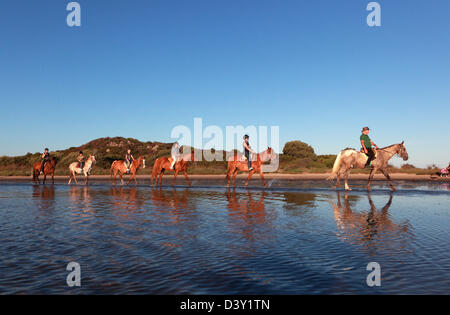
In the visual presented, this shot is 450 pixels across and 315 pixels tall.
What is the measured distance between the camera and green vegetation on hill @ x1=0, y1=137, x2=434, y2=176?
46.4m

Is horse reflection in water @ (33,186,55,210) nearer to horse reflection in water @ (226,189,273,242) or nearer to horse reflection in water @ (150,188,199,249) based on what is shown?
horse reflection in water @ (150,188,199,249)

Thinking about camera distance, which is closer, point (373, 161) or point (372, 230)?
point (372, 230)

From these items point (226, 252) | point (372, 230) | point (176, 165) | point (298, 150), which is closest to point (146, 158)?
point (298, 150)

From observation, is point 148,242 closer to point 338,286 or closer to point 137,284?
point 137,284

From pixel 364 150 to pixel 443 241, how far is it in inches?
526

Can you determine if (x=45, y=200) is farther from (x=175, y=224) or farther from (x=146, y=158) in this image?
(x=146, y=158)

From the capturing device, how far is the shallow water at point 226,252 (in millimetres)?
4379

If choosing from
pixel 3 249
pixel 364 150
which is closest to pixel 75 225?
pixel 3 249

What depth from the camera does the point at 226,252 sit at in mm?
5953

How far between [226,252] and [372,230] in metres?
3.81

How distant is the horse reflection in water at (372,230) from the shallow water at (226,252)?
0.07 ft

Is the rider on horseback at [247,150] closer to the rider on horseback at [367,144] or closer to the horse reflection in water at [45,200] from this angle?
the rider on horseback at [367,144]
